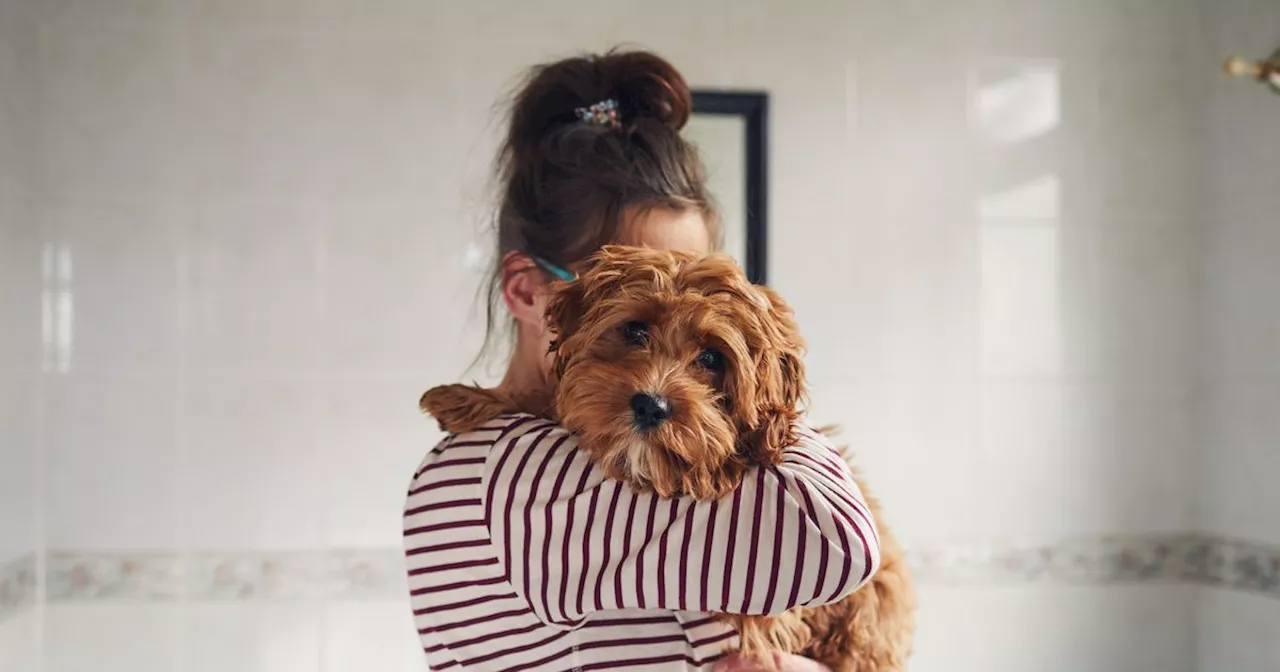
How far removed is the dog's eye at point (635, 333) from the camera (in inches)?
30.4

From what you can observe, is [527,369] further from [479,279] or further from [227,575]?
[227,575]

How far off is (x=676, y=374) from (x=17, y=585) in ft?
5.73

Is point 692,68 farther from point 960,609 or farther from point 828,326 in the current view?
point 960,609

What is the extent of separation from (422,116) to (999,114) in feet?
4.27

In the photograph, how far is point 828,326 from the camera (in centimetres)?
215

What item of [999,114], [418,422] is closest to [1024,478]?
[999,114]

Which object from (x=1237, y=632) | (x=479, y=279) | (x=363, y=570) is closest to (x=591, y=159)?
(x=479, y=279)

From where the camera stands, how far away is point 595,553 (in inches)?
28.7

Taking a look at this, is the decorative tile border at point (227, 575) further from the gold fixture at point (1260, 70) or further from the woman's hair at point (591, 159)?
the gold fixture at point (1260, 70)

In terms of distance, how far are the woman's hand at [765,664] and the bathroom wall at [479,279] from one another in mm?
1279

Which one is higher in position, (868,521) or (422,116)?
(422,116)

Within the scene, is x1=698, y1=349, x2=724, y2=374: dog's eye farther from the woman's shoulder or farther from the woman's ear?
the woman's ear

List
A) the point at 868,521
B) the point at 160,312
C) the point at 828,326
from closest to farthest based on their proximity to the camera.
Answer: the point at 868,521, the point at 160,312, the point at 828,326

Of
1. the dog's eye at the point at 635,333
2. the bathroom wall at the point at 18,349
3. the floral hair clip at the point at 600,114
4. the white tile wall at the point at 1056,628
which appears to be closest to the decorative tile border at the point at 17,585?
the bathroom wall at the point at 18,349
